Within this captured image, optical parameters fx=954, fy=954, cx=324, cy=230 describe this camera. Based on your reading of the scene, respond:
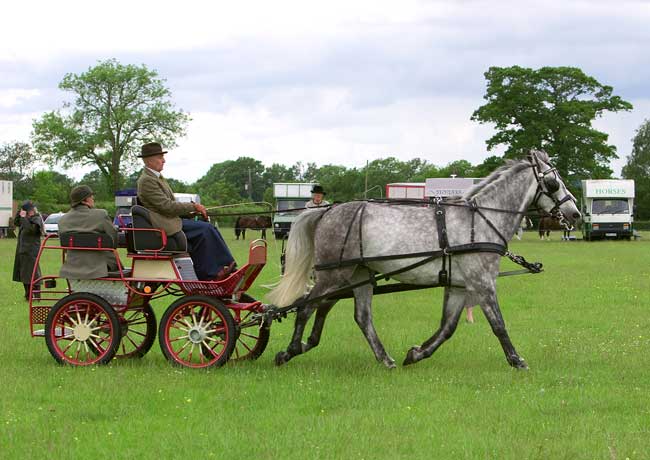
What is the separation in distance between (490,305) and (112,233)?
3920 millimetres

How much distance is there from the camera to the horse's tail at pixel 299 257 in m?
9.89

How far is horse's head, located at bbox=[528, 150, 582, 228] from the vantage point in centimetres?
997

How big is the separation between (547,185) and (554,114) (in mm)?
60214

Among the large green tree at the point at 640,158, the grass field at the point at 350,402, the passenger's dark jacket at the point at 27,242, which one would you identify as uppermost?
the large green tree at the point at 640,158

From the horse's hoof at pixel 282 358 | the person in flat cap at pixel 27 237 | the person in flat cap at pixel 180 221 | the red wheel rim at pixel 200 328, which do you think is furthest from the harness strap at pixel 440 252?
the person in flat cap at pixel 27 237

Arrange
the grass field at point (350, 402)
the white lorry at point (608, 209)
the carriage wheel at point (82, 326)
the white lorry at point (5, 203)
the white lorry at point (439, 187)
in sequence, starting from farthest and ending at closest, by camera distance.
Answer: the white lorry at point (5, 203) < the white lorry at point (608, 209) < the white lorry at point (439, 187) < the carriage wheel at point (82, 326) < the grass field at point (350, 402)

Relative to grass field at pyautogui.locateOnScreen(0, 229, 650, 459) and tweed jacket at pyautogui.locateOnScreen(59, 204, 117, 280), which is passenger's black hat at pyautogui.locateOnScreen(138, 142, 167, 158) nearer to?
tweed jacket at pyautogui.locateOnScreen(59, 204, 117, 280)

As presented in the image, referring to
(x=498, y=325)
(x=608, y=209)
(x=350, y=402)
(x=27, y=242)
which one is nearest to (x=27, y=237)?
(x=27, y=242)

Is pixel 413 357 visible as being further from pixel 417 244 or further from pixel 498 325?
pixel 417 244

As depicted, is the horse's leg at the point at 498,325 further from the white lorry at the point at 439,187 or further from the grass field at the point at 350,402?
the white lorry at the point at 439,187

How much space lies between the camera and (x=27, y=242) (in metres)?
16.7

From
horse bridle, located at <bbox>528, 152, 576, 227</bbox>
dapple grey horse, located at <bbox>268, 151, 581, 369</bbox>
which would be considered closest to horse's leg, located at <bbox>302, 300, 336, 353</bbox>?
dapple grey horse, located at <bbox>268, 151, 581, 369</bbox>

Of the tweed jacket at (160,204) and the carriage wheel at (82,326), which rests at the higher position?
the tweed jacket at (160,204)

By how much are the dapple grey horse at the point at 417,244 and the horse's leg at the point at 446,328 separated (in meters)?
0.01
